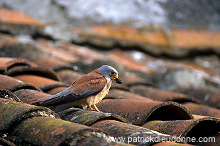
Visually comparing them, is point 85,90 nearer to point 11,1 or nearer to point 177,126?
point 177,126

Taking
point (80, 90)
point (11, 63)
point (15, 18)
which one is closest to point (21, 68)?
point (11, 63)

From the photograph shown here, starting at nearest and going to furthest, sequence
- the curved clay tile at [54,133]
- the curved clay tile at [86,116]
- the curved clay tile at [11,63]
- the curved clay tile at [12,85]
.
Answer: the curved clay tile at [54,133], the curved clay tile at [86,116], the curved clay tile at [12,85], the curved clay tile at [11,63]

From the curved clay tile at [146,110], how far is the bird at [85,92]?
195 millimetres

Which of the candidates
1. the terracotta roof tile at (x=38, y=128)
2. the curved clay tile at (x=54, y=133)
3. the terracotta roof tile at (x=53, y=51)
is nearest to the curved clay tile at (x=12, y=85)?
the terracotta roof tile at (x=38, y=128)

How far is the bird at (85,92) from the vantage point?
2968 mm

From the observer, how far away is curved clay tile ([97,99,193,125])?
9.78 ft

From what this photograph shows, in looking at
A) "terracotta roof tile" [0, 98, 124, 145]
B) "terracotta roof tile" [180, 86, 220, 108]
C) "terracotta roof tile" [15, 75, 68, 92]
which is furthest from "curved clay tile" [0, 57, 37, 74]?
"terracotta roof tile" [180, 86, 220, 108]

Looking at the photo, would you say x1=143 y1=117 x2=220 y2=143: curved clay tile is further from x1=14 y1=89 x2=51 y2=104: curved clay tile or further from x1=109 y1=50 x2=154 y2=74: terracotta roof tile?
x1=109 y1=50 x2=154 y2=74: terracotta roof tile

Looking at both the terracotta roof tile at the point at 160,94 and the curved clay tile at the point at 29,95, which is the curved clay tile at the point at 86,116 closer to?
the curved clay tile at the point at 29,95

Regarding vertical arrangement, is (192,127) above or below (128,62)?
below

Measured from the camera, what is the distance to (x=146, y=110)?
9.84ft

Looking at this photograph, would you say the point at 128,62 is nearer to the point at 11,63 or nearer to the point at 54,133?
the point at 11,63

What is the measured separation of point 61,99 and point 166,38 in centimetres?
510

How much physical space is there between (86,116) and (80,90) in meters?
0.55
